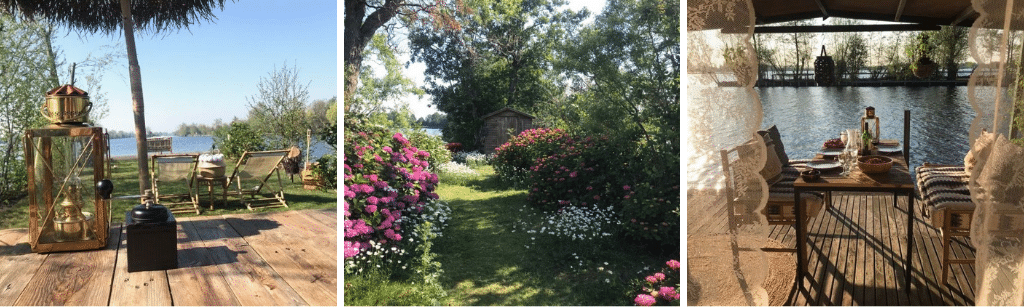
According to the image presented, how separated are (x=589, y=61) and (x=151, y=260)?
2.71m

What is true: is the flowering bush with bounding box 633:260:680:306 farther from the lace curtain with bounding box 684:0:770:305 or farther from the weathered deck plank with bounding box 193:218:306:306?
the weathered deck plank with bounding box 193:218:306:306

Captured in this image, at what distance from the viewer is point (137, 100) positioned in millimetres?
6844

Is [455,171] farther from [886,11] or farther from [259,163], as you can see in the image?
[886,11]

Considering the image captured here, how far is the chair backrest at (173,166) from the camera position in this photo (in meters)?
6.68

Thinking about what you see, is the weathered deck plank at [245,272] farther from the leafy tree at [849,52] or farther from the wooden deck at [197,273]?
the leafy tree at [849,52]

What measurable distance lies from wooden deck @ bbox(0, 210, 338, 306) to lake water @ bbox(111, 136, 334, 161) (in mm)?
1481

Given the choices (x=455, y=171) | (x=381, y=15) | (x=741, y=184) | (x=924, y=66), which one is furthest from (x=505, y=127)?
(x=924, y=66)

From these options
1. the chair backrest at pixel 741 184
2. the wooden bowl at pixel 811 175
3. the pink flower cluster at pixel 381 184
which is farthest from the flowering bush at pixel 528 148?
the wooden bowl at pixel 811 175

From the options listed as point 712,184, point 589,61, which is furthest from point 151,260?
point 712,184

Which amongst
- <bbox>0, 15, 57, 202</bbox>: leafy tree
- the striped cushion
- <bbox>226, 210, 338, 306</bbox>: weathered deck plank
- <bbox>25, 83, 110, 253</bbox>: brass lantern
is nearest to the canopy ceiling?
the striped cushion

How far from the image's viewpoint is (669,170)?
4219 millimetres

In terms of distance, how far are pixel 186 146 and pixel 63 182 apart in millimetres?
2607

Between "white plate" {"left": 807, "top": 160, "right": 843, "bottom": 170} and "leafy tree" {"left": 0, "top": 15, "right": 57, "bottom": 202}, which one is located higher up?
"leafy tree" {"left": 0, "top": 15, "right": 57, "bottom": 202}

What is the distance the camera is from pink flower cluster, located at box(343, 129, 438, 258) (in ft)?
13.8
